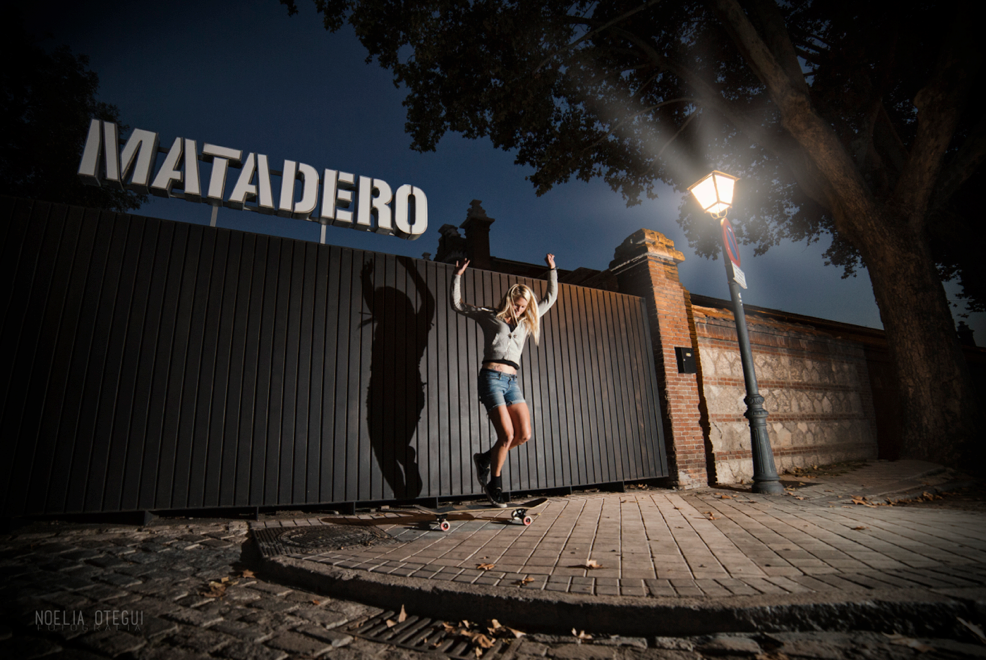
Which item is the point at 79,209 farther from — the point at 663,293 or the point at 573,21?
the point at 573,21

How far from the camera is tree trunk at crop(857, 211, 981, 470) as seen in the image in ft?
21.2

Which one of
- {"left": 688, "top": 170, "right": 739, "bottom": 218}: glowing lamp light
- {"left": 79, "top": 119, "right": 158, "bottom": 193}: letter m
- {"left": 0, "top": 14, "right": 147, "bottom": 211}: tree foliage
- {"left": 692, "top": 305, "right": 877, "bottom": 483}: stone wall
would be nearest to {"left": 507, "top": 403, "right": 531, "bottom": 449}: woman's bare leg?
{"left": 692, "top": 305, "right": 877, "bottom": 483}: stone wall

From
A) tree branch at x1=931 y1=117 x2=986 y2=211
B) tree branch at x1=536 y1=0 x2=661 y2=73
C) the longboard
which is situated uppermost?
tree branch at x1=536 y1=0 x2=661 y2=73

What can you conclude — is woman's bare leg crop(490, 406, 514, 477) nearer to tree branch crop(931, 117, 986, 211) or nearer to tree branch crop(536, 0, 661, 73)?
tree branch crop(536, 0, 661, 73)

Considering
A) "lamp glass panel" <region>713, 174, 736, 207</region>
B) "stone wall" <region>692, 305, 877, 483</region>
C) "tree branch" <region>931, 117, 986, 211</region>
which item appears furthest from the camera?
"tree branch" <region>931, 117, 986, 211</region>

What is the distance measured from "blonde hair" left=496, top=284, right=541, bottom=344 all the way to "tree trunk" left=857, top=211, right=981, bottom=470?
7317 millimetres

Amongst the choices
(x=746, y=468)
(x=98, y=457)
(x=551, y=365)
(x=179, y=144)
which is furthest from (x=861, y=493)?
(x=179, y=144)

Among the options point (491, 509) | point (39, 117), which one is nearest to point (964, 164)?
point (491, 509)

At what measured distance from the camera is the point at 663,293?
6508 mm

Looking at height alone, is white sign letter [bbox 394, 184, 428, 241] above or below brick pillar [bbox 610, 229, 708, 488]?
above

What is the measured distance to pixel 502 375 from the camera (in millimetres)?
3895

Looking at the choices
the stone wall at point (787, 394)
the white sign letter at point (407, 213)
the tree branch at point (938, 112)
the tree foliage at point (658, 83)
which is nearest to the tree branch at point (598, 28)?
the tree foliage at point (658, 83)

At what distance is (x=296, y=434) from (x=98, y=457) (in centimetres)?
152

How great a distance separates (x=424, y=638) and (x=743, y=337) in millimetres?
5328
